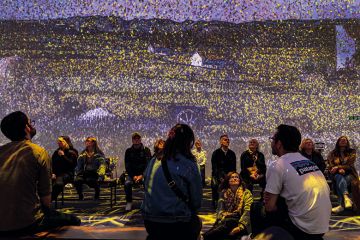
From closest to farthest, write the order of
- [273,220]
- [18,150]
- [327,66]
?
[273,220], [18,150], [327,66]

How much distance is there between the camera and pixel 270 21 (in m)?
8.68

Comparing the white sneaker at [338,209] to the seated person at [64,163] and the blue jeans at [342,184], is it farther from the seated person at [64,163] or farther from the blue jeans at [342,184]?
the seated person at [64,163]

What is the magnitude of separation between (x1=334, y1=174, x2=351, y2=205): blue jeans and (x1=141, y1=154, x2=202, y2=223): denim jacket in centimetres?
358

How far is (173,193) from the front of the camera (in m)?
2.27

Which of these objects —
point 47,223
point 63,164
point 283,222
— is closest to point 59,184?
point 63,164

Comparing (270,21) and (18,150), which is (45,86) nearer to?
(270,21)

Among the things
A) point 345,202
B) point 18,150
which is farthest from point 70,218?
point 345,202

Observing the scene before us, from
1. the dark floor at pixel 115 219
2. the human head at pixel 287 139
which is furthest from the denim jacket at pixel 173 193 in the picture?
the human head at pixel 287 139

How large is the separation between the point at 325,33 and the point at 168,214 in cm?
732

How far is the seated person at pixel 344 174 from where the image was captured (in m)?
5.29

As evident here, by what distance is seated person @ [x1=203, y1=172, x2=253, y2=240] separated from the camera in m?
3.93

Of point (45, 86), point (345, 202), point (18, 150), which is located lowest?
point (345, 202)

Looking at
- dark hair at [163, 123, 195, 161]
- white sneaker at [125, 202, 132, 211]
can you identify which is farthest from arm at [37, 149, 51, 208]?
white sneaker at [125, 202, 132, 211]

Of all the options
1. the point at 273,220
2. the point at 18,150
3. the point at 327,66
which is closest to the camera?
the point at 273,220
